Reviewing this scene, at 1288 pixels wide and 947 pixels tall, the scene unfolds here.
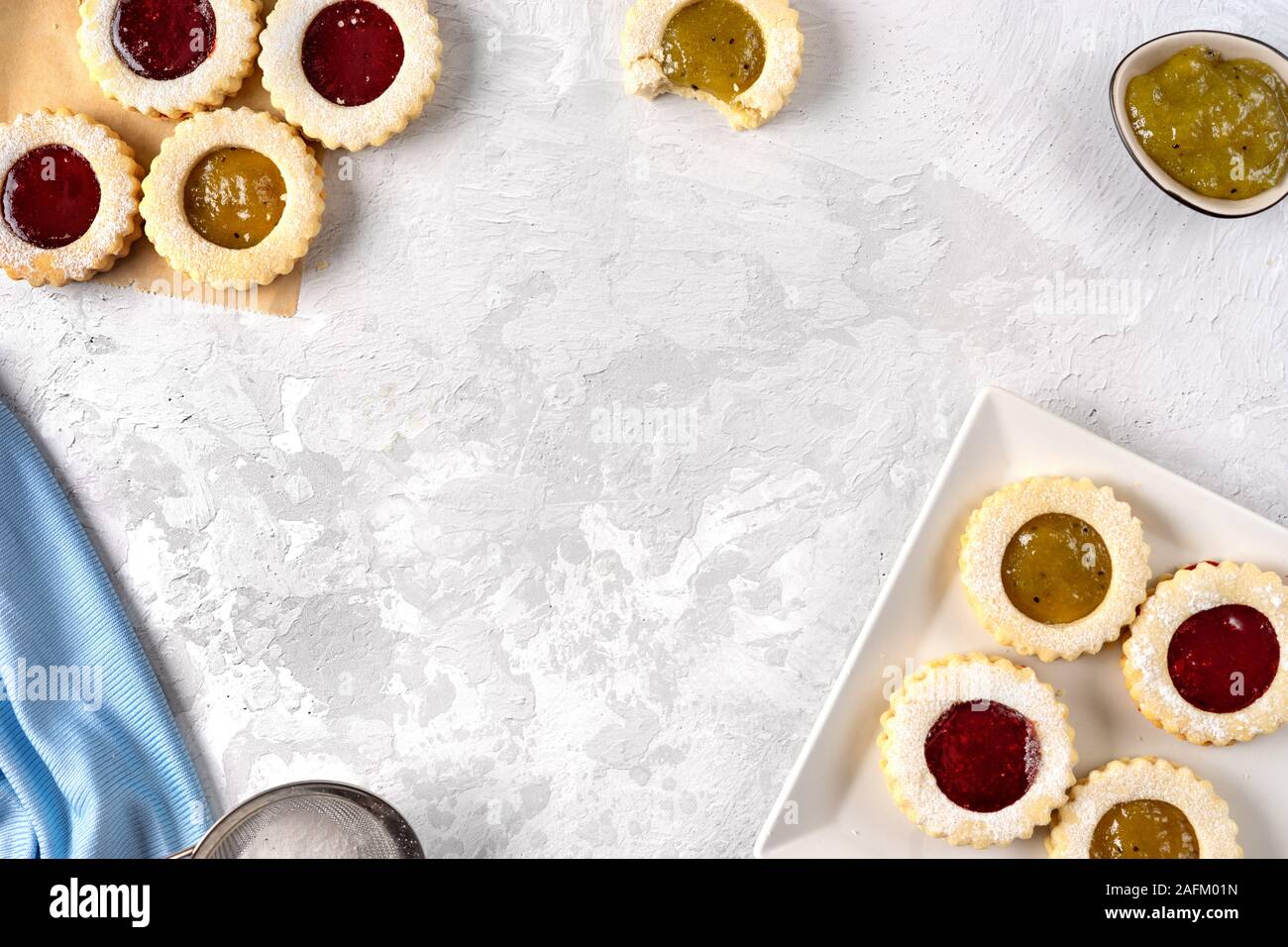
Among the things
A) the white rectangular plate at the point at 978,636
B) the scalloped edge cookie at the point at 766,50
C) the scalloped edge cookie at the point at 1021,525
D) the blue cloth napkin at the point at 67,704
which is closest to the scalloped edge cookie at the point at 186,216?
the blue cloth napkin at the point at 67,704

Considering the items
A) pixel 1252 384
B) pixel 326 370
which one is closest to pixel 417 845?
pixel 326 370

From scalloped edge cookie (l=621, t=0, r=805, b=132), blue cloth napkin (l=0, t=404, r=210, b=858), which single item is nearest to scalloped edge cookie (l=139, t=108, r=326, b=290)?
blue cloth napkin (l=0, t=404, r=210, b=858)

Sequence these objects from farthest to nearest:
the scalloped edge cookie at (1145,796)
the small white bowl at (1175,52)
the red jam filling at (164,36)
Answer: the red jam filling at (164,36), the small white bowl at (1175,52), the scalloped edge cookie at (1145,796)

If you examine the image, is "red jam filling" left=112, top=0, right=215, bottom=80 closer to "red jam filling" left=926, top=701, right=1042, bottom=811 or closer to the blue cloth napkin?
the blue cloth napkin

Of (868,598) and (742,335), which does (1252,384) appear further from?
(742,335)

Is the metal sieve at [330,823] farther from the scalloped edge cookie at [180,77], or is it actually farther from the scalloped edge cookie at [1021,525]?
the scalloped edge cookie at [180,77]

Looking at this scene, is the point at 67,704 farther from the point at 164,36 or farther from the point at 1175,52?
the point at 1175,52

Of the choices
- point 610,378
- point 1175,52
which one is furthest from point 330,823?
point 1175,52
